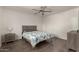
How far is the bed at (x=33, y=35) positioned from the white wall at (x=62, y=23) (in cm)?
13

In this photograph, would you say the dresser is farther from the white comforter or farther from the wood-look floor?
the white comforter

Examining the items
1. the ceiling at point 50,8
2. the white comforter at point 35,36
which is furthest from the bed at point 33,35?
the ceiling at point 50,8

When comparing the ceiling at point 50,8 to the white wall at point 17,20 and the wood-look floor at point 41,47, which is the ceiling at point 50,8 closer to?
the white wall at point 17,20

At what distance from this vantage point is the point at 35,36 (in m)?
1.79

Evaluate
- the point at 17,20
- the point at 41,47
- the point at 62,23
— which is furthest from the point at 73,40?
the point at 17,20

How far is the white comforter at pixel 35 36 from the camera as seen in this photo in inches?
70.6

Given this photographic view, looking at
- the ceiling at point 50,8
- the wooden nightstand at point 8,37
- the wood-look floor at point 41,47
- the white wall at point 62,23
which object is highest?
the ceiling at point 50,8

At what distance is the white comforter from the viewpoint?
5.88 ft

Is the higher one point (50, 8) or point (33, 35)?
point (50, 8)

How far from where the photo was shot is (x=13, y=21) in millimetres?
1805

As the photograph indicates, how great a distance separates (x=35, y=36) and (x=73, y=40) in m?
0.81

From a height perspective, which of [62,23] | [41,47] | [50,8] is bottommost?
[41,47]

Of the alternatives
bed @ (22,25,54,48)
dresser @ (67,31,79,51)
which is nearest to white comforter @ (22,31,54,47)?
bed @ (22,25,54,48)

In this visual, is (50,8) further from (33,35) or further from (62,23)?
(33,35)
